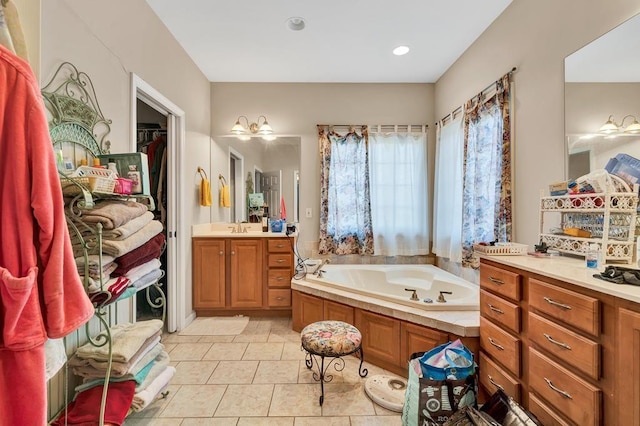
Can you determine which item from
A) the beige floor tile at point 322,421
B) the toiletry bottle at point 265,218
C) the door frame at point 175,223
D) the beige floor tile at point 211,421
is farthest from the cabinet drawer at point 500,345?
the door frame at point 175,223

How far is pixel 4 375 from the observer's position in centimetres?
72

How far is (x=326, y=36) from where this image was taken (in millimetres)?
2580

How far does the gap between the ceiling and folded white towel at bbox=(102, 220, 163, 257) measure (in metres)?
1.84

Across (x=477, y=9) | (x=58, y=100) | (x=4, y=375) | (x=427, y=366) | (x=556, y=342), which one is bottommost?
(x=427, y=366)

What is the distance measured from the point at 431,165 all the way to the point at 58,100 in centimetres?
342

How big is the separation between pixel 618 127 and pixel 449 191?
1.69m

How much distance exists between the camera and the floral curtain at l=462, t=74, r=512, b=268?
2189 millimetres

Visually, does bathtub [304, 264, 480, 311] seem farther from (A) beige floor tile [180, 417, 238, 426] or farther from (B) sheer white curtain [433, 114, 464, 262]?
(A) beige floor tile [180, 417, 238, 426]

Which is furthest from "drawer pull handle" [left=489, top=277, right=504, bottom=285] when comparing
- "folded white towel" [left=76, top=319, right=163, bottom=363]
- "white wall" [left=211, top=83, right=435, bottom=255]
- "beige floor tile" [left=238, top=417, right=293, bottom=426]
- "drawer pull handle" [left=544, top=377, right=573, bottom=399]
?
"white wall" [left=211, top=83, right=435, bottom=255]

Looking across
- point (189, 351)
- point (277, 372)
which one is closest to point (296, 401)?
point (277, 372)

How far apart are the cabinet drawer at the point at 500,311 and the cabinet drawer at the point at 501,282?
42mm

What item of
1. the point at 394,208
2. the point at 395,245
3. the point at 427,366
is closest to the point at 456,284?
the point at 395,245

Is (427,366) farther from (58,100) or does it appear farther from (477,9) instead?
(477,9)

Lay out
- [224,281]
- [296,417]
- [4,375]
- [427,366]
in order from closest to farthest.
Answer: [4,375] → [427,366] → [296,417] → [224,281]
